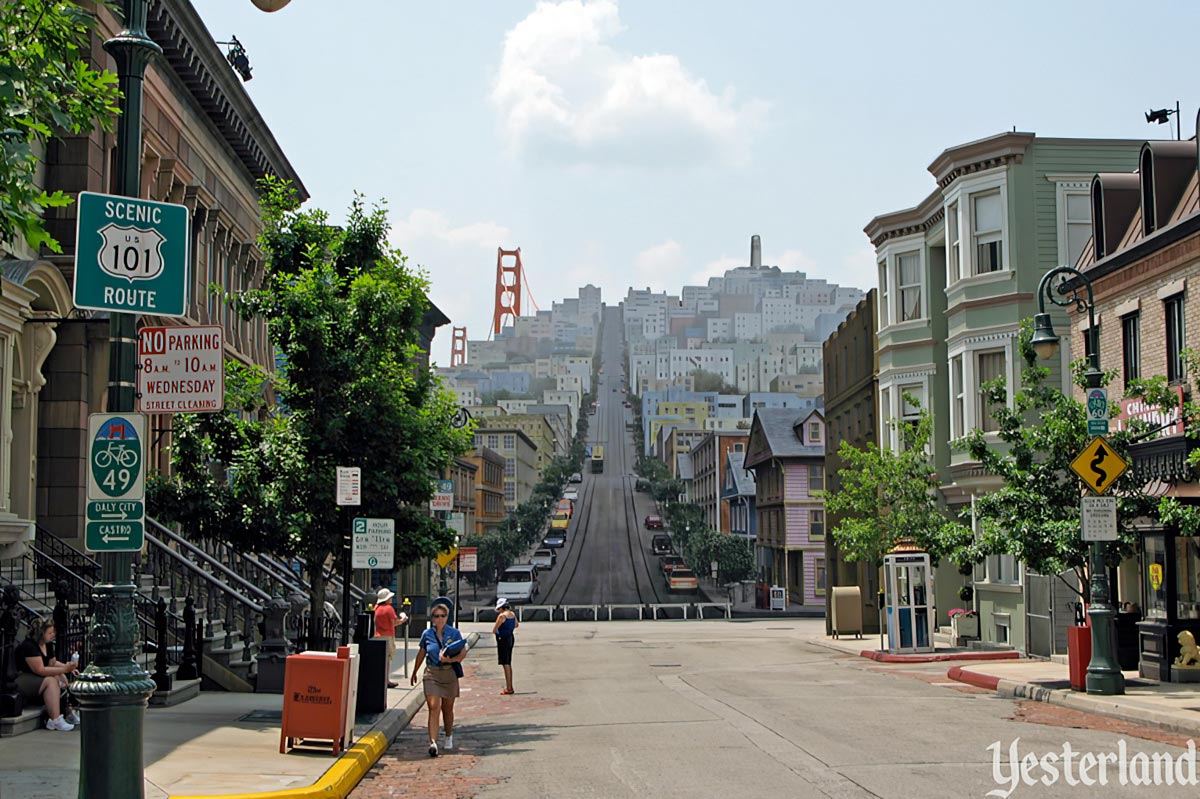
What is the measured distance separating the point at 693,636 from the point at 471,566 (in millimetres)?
8528

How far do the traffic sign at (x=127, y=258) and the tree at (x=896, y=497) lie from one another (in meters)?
27.3

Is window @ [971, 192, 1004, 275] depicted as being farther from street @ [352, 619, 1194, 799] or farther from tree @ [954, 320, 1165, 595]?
tree @ [954, 320, 1165, 595]

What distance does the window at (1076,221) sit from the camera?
3422 cm

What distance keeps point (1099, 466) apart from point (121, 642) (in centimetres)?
1641

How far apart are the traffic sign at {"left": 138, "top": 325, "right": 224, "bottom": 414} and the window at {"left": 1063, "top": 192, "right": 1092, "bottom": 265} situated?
28564mm

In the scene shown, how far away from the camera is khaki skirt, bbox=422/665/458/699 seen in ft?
49.6

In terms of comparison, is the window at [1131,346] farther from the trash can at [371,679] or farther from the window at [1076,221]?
the trash can at [371,679]

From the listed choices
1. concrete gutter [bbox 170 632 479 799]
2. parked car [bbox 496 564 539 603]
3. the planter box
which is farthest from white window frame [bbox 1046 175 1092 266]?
parked car [bbox 496 564 539 603]

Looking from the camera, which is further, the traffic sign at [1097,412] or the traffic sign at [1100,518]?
the traffic sign at [1097,412]

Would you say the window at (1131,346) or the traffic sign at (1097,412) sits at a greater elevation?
the window at (1131,346)

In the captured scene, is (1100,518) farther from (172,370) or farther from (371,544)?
(172,370)

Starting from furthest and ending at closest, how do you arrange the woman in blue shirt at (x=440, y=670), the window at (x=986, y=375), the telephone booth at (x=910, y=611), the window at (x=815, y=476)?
the window at (x=815, y=476), the window at (x=986, y=375), the telephone booth at (x=910, y=611), the woman in blue shirt at (x=440, y=670)

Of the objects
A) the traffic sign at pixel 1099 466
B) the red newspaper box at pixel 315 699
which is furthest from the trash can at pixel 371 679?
the traffic sign at pixel 1099 466

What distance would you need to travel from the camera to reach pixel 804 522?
251ft
